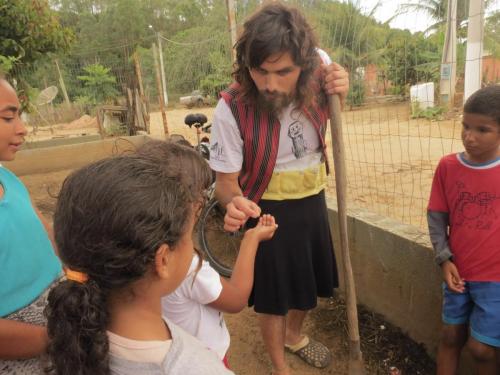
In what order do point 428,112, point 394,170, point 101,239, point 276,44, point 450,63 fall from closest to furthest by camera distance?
point 101,239 → point 276,44 → point 450,63 → point 394,170 → point 428,112

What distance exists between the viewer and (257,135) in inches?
68.2

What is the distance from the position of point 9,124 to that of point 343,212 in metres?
1.44

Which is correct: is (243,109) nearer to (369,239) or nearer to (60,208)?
(60,208)

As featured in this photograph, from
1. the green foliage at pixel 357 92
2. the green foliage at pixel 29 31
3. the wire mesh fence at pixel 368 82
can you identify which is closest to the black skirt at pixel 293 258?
the wire mesh fence at pixel 368 82

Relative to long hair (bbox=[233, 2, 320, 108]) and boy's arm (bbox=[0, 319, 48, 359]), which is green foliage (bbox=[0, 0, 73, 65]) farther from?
boy's arm (bbox=[0, 319, 48, 359])

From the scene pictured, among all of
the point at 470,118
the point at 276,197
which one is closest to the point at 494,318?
the point at 470,118

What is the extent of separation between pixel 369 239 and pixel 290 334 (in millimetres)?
745

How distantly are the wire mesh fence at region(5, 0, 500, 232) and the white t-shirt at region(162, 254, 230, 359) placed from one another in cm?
135

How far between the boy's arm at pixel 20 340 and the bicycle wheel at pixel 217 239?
2.41 metres

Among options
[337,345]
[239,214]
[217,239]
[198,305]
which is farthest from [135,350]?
[217,239]

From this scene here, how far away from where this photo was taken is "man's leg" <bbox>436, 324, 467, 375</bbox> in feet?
5.65

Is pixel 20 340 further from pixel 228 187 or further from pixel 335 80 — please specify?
pixel 335 80

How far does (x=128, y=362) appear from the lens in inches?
34.9

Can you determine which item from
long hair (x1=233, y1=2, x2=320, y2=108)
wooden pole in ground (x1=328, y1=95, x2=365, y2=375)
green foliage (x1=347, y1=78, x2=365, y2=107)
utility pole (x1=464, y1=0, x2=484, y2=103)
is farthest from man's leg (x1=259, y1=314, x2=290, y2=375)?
utility pole (x1=464, y1=0, x2=484, y2=103)
